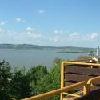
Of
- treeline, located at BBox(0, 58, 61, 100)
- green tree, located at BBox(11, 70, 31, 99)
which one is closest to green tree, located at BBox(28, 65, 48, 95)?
treeline, located at BBox(0, 58, 61, 100)

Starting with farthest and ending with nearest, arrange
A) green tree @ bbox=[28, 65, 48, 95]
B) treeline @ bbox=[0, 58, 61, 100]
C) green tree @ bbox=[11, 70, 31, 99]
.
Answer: green tree @ bbox=[28, 65, 48, 95] → green tree @ bbox=[11, 70, 31, 99] → treeline @ bbox=[0, 58, 61, 100]

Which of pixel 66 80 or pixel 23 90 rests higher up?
pixel 66 80

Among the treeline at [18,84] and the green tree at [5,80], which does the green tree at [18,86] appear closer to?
the treeline at [18,84]

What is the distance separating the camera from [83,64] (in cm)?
834

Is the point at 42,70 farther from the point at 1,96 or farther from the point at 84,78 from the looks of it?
the point at 84,78

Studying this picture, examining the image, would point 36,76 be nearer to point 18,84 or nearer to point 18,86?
point 18,86

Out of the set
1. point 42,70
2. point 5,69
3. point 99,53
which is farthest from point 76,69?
point 42,70

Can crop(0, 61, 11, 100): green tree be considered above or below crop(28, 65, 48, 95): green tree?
above

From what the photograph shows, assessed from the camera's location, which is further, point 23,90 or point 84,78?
point 23,90

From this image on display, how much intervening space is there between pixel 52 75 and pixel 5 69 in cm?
961

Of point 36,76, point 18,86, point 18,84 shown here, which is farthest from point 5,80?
point 36,76

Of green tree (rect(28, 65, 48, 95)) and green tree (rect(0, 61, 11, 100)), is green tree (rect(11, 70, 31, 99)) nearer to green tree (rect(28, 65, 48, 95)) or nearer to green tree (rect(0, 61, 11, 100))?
green tree (rect(0, 61, 11, 100))

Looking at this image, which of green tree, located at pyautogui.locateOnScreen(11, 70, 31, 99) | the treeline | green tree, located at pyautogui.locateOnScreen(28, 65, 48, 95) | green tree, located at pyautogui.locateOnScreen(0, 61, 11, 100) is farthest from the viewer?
green tree, located at pyautogui.locateOnScreen(28, 65, 48, 95)

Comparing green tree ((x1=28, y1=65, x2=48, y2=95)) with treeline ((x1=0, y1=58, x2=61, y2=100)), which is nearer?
treeline ((x1=0, y1=58, x2=61, y2=100))
